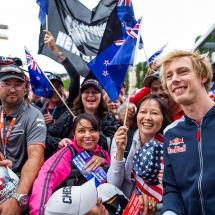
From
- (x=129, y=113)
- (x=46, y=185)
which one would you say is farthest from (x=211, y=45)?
(x=46, y=185)

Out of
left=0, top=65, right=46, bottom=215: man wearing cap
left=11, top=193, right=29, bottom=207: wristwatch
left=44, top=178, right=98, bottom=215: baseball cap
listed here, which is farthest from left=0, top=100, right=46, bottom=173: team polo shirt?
left=44, top=178, right=98, bottom=215: baseball cap

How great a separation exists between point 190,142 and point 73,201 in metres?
0.94

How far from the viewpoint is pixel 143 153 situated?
2492 millimetres

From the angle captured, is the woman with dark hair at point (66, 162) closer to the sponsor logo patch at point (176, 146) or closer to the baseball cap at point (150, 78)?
the sponsor logo patch at point (176, 146)

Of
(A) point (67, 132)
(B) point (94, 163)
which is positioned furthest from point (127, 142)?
(A) point (67, 132)

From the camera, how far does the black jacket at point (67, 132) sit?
3513 mm

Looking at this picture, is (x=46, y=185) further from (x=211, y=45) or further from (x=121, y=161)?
(x=211, y=45)

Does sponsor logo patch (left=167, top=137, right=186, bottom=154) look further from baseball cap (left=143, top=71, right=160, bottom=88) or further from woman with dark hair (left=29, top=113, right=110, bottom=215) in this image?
baseball cap (left=143, top=71, right=160, bottom=88)

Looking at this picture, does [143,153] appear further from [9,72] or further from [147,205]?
[9,72]

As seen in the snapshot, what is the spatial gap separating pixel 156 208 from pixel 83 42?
11.3ft

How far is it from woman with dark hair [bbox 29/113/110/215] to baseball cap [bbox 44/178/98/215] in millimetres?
366

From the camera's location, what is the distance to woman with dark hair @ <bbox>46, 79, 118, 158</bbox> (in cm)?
362

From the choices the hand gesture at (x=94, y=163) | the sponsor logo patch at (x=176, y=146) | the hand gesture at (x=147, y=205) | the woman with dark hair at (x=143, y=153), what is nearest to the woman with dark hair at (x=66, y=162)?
the hand gesture at (x=94, y=163)

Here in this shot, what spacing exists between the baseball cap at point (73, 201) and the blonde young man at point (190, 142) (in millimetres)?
543
